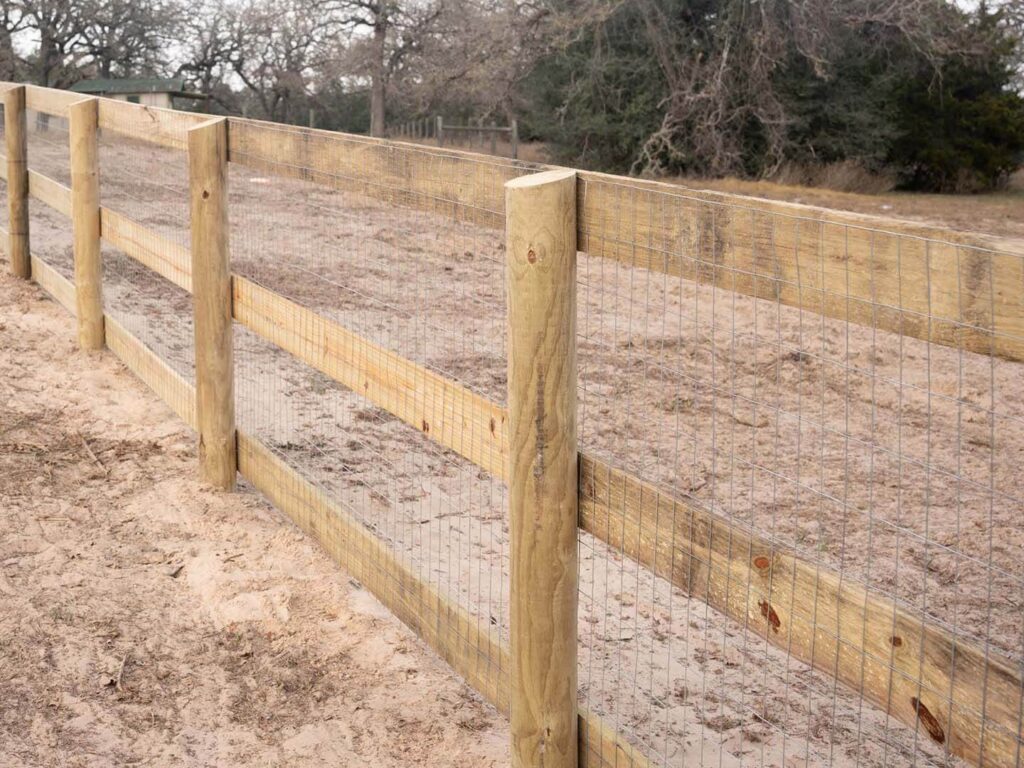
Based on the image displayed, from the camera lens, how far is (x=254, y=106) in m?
43.9

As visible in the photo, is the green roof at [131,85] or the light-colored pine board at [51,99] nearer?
the light-colored pine board at [51,99]

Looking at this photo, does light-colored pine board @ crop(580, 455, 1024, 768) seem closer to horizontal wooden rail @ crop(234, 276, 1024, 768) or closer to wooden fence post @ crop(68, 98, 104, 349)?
horizontal wooden rail @ crop(234, 276, 1024, 768)

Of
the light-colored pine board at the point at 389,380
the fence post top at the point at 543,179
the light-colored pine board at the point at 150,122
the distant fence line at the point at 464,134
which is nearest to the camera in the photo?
the fence post top at the point at 543,179

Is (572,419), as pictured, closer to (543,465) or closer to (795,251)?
(543,465)

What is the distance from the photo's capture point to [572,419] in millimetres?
2732

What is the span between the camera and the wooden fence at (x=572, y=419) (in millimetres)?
2002

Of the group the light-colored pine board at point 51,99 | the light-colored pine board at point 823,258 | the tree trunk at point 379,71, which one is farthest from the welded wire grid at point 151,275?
the tree trunk at point 379,71

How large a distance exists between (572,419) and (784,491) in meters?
3.30

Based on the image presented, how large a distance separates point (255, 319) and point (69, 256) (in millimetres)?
5964

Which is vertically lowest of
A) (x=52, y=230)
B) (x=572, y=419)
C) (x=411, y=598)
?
(x=411, y=598)

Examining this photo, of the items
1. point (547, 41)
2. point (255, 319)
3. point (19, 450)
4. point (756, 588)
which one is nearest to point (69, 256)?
point (19, 450)

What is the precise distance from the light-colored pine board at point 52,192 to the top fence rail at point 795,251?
4.63m

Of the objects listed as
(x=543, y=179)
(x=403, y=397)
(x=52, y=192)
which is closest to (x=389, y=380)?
(x=403, y=397)

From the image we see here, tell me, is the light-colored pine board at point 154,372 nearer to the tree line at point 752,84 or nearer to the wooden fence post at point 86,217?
the wooden fence post at point 86,217
